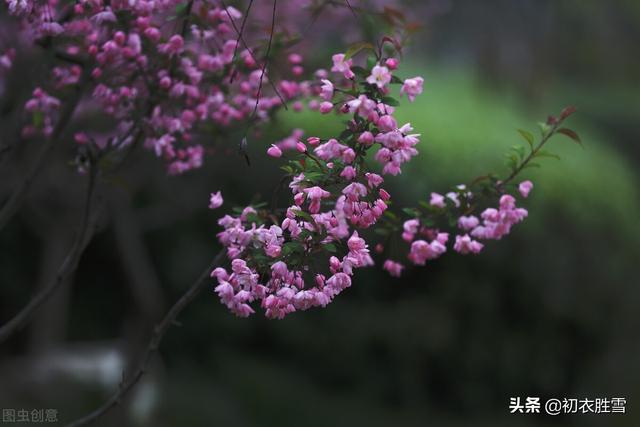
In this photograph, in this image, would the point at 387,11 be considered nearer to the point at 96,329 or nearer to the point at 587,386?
the point at 587,386

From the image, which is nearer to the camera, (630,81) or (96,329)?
(96,329)

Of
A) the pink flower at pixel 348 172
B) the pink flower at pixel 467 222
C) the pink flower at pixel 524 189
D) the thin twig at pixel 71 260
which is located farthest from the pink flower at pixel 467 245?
the thin twig at pixel 71 260

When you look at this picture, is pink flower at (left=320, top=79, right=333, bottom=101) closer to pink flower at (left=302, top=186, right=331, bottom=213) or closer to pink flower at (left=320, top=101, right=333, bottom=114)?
pink flower at (left=320, top=101, right=333, bottom=114)

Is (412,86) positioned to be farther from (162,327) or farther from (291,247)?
(162,327)

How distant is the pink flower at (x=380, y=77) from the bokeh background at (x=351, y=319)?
15.6ft

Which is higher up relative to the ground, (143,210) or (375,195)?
(143,210)

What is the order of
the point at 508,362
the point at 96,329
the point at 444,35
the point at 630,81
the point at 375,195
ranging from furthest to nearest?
the point at 630,81 < the point at 444,35 < the point at 96,329 < the point at 508,362 < the point at 375,195

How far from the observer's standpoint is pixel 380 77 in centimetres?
200

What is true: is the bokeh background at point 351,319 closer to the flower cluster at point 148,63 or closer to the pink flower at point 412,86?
the flower cluster at point 148,63

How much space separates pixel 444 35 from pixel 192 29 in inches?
814

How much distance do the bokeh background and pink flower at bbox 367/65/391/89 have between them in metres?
4.74

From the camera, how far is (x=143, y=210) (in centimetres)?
759

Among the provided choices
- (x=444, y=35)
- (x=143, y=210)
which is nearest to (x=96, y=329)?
(x=143, y=210)

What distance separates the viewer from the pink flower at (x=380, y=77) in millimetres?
1992
